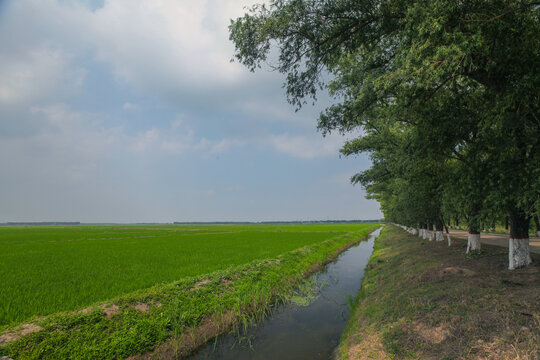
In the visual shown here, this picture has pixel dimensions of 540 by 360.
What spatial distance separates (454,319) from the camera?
578 cm

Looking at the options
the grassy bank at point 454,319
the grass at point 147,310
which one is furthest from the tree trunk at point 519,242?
the grass at point 147,310

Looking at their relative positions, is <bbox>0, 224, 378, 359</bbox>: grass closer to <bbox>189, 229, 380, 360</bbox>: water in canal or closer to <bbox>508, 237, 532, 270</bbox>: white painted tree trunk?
<bbox>189, 229, 380, 360</bbox>: water in canal

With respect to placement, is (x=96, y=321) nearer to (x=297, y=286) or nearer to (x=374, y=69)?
(x=297, y=286)

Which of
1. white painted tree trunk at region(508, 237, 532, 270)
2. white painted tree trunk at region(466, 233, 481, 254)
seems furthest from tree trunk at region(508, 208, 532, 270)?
white painted tree trunk at region(466, 233, 481, 254)

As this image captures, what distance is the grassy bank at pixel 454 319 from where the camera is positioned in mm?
4656

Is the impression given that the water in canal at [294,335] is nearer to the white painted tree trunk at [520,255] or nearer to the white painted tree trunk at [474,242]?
the white painted tree trunk at [520,255]

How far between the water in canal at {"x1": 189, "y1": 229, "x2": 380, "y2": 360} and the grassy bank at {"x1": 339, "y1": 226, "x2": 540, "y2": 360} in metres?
0.89

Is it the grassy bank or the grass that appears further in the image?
the grass

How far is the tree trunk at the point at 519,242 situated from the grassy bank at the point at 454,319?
378 mm

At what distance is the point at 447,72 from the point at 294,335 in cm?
910

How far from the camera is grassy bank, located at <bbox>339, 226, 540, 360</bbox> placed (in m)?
4.66

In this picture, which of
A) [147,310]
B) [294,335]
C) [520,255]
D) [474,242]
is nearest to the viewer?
[147,310]

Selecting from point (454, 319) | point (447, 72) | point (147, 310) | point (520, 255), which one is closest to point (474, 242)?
point (520, 255)

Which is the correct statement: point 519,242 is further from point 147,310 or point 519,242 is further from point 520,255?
point 147,310
